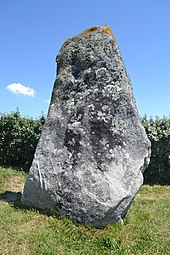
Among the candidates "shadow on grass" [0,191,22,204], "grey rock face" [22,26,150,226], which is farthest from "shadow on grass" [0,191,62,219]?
"grey rock face" [22,26,150,226]

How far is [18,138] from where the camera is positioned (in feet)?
40.9

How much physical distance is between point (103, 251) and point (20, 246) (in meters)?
1.45

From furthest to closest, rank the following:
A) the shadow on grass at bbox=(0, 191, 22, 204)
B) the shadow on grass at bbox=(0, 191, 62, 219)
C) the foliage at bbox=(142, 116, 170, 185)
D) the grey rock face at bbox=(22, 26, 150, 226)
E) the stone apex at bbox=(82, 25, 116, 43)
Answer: the foliage at bbox=(142, 116, 170, 185) < the shadow on grass at bbox=(0, 191, 22, 204) < the stone apex at bbox=(82, 25, 116, 43) < the shadow on grass at bbox=(0, 191, 62, 219) < the grey rock face at bbox=(22, 26, 150, 226)

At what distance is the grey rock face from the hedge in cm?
566

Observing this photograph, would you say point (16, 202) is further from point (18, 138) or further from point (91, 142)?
point (18, 138)

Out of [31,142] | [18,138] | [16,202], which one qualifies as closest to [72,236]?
[16,202]

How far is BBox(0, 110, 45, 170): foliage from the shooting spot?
12359 mm

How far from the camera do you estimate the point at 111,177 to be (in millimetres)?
6152

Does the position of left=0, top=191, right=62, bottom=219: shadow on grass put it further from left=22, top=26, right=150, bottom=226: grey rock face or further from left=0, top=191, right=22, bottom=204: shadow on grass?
left=22, top=26, right=150, bottom=226: grey rock face

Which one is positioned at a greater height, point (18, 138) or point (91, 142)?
point (18, 138)

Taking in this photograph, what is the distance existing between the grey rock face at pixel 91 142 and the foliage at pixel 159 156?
5651 mm

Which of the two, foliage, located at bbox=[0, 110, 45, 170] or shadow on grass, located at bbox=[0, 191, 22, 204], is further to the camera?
foliage, located at bbox=[0, 110, 45, 170]

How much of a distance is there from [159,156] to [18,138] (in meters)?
5.71

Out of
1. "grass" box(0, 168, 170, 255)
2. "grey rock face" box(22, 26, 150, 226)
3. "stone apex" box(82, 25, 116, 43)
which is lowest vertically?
"grass" box(0, 168, 170, 255)
